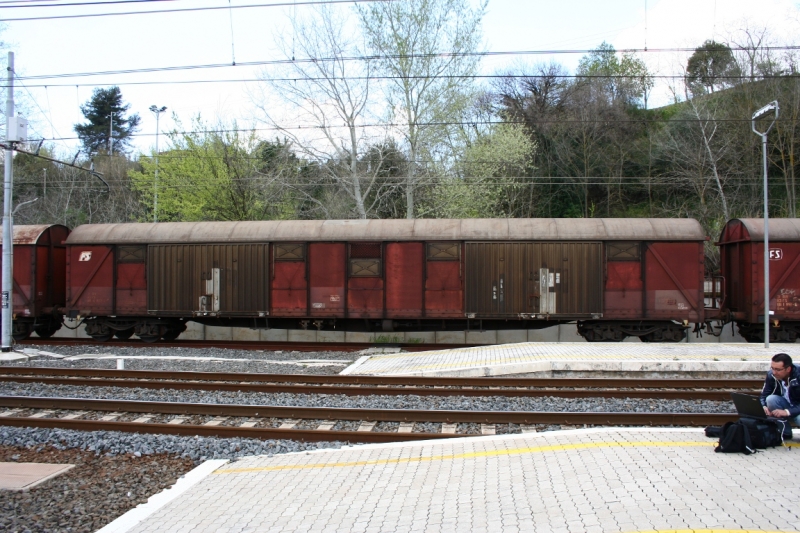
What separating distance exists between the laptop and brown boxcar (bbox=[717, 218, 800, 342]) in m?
10.6

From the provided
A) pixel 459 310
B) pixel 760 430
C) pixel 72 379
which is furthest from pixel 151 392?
pixel 760 430

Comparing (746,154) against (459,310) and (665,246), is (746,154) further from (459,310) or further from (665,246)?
(459,310)

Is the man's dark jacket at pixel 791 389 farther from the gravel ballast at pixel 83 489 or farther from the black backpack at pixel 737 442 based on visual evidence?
the gravel ballast at pixel 83 489

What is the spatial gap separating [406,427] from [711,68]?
123 feet

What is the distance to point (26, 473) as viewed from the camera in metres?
6.71

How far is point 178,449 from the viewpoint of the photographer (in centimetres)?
770

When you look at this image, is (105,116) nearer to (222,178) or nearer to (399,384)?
(222,178)

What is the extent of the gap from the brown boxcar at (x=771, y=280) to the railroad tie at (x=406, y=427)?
1120cm

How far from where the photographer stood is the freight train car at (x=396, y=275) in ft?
51.5

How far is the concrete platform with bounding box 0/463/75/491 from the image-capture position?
633cm

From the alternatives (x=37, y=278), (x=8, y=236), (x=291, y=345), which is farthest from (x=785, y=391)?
(x=37, y=278)

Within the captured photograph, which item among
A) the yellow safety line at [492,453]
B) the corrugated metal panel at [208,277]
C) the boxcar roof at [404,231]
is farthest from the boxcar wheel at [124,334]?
the yellow safety line at [492,453]

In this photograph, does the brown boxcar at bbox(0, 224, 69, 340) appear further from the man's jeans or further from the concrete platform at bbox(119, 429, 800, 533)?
the man's jeans

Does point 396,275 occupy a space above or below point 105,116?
below
